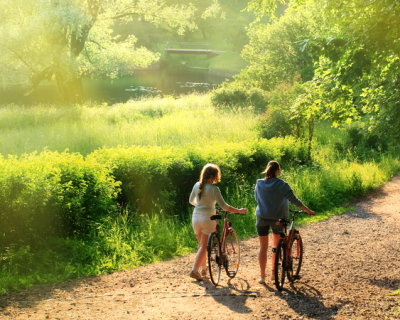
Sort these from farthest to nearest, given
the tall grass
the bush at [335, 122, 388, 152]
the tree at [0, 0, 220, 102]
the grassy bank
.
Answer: the tree at [0, 0, 220, 102], the bush at [335, 122, 388, 152], the tall grass, the grassy bank

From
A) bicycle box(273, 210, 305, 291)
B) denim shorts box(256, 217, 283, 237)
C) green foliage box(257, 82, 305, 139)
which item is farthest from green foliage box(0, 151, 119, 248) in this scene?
green foliage box(257, 82, 305, 139)

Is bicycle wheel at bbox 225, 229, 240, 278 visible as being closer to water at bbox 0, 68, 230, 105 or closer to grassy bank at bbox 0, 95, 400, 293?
grassy bank at bbox 0, 95, 400, 293

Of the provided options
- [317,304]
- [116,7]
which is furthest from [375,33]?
[116,7]

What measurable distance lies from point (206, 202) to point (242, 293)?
1.23 meters

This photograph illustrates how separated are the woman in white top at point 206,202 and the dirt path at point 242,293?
696 millimetres

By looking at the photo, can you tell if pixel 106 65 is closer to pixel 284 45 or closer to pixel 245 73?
pixel 245 73

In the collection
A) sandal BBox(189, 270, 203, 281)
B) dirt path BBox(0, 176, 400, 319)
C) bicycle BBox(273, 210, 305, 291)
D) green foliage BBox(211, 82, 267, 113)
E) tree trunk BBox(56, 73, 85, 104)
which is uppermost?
tree trunk BBox(56, 73, 85, 104)

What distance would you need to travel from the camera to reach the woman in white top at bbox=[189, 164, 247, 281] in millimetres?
5004

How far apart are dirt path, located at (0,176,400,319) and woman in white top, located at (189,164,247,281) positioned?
2.28 ft

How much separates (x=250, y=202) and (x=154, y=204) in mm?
2405

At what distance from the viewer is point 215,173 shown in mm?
5023

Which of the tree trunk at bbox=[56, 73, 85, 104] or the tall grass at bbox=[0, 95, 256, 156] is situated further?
the tree trunk at bbox=[56, 73, 85, 104]

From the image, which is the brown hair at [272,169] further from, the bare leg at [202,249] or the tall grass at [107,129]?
the tall grass at [107,129]

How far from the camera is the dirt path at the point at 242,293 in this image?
4.34 meters
